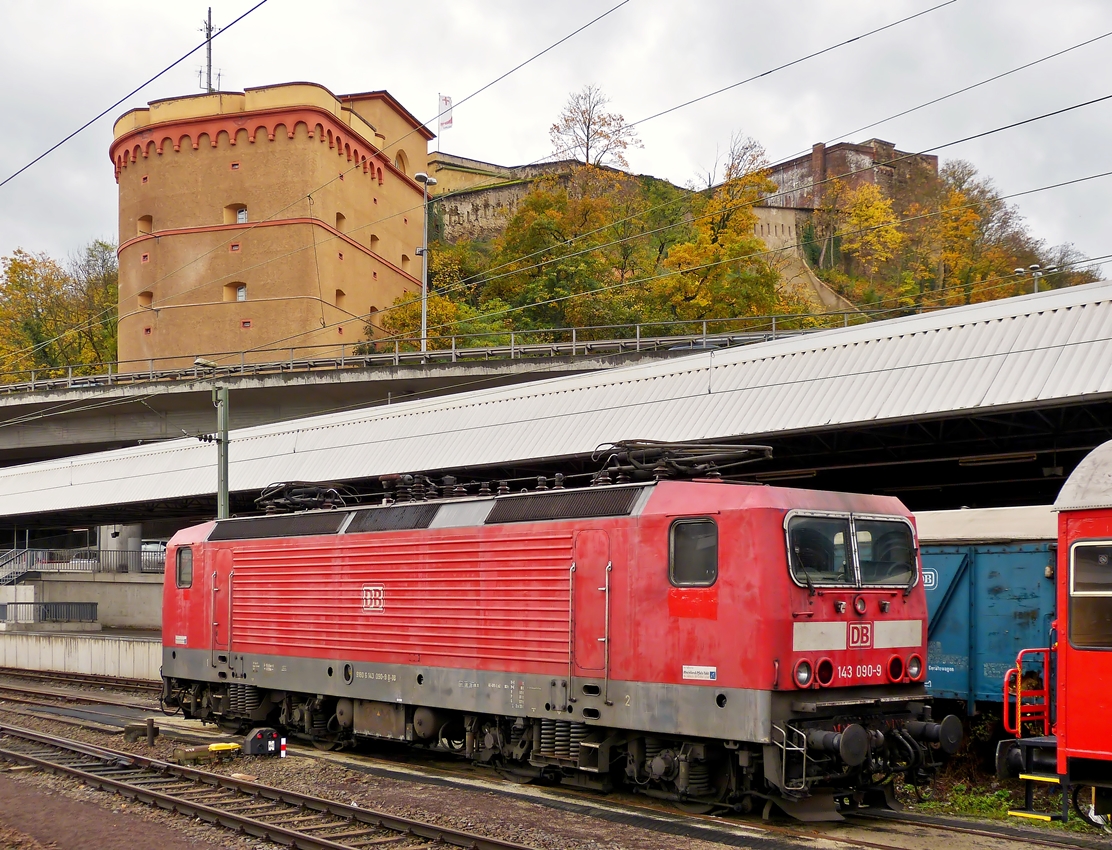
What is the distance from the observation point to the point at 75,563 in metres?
50.8

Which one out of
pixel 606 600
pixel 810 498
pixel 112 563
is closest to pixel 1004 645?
pixel 810 498

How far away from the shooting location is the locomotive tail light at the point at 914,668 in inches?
462

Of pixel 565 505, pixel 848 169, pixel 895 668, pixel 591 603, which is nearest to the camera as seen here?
pixel 895 668

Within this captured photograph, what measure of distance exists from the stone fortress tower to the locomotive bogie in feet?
149

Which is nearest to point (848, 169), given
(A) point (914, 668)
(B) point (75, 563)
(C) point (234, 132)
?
(C) point (234, 132)

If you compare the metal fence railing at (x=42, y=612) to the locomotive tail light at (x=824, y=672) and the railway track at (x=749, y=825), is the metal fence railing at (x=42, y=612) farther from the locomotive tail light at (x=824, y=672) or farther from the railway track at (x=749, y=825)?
the locomotive tail light at (x=824, y=672)

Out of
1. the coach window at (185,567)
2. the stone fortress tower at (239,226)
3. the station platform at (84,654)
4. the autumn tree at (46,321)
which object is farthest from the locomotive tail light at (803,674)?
the autumn tree at (46,321)

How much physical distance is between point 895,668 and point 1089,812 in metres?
2.58

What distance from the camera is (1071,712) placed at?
30.3 feet

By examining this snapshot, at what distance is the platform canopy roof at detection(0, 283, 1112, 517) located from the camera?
54.1ft

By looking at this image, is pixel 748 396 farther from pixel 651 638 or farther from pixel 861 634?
pixel 651 638

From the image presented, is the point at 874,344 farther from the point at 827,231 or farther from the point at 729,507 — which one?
the point at 827,231

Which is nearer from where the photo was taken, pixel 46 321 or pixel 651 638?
pixel 651 638

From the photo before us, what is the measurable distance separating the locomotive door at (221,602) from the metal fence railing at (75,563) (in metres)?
32.4
